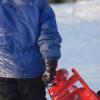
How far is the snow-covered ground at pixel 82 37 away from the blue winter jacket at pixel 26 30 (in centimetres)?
297

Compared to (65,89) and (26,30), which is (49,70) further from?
(65,89)

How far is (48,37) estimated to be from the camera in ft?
15.8

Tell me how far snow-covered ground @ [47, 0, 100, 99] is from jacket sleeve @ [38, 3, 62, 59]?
299 centimetres

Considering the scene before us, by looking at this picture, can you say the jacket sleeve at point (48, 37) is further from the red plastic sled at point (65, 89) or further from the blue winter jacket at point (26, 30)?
the red plastic sled at point (65, 89)

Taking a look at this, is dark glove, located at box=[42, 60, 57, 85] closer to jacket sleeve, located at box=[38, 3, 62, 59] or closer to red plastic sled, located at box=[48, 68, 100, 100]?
jacket sleeve, located at box=[38, 3, 62, 59]

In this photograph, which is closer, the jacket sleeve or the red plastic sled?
the jacket sleeve

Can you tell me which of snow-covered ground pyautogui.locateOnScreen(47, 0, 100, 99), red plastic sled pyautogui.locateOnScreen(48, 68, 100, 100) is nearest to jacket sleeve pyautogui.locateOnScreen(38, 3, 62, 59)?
red plastic sled pyautogui.locateOnScreen(48, 68, 100, 100)

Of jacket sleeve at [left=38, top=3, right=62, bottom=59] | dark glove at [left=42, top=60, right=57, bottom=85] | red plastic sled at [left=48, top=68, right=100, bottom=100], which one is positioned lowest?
red plastic sled at [left=48, top=68, right=100, bottom=100]

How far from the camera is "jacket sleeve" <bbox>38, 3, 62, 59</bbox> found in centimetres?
480

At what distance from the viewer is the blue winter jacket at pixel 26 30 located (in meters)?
4.82

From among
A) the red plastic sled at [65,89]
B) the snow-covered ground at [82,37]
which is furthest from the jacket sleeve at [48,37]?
the snow-covered ground at [82,37]

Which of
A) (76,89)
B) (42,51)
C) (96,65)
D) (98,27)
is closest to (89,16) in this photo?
(98,27)

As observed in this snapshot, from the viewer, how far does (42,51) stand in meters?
4.84

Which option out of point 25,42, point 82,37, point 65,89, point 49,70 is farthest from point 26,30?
point 82,37
